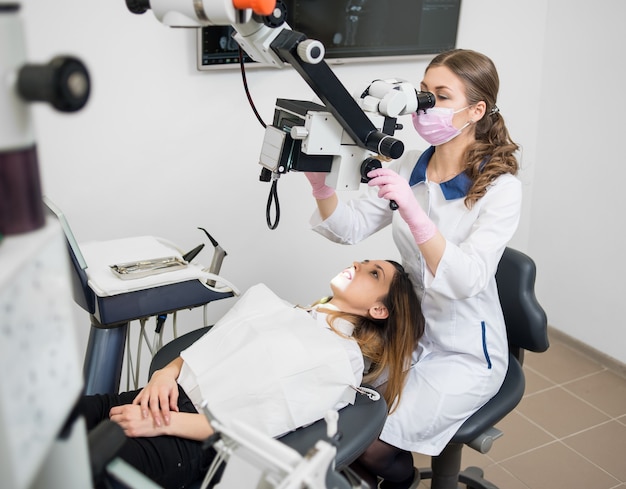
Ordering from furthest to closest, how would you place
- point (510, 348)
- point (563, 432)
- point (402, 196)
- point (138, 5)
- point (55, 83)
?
point (563, 432) < point (510, 348) < point (402, 196) < point (138, 5) < point (55, 83)

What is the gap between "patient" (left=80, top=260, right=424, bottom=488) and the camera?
4.39 ft

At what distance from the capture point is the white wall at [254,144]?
1.95 metres

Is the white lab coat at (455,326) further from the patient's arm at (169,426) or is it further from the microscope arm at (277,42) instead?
the patient's arm at (169,426)

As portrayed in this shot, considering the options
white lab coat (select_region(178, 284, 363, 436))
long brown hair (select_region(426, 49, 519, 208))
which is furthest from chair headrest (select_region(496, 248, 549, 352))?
white lab coat (select_region(178, 284, 363, 436))

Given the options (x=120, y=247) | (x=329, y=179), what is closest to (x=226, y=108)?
(x=120, y=247)

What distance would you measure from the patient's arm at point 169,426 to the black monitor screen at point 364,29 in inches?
44.5

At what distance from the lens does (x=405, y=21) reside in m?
2.42

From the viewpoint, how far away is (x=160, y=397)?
1.40 metres

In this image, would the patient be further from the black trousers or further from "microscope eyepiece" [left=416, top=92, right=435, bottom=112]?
"microscope eyepiece" [left=416, top=92, right=435, bottom=112]

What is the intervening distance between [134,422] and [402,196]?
2.42 feet

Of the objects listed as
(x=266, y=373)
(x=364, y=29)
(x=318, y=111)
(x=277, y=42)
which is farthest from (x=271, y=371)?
(x=364, y=29)

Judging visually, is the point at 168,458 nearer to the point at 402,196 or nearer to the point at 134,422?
the point at 134,422

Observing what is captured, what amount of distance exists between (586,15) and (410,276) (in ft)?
5.21

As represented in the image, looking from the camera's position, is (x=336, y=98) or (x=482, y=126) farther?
(x=482, y=126)
